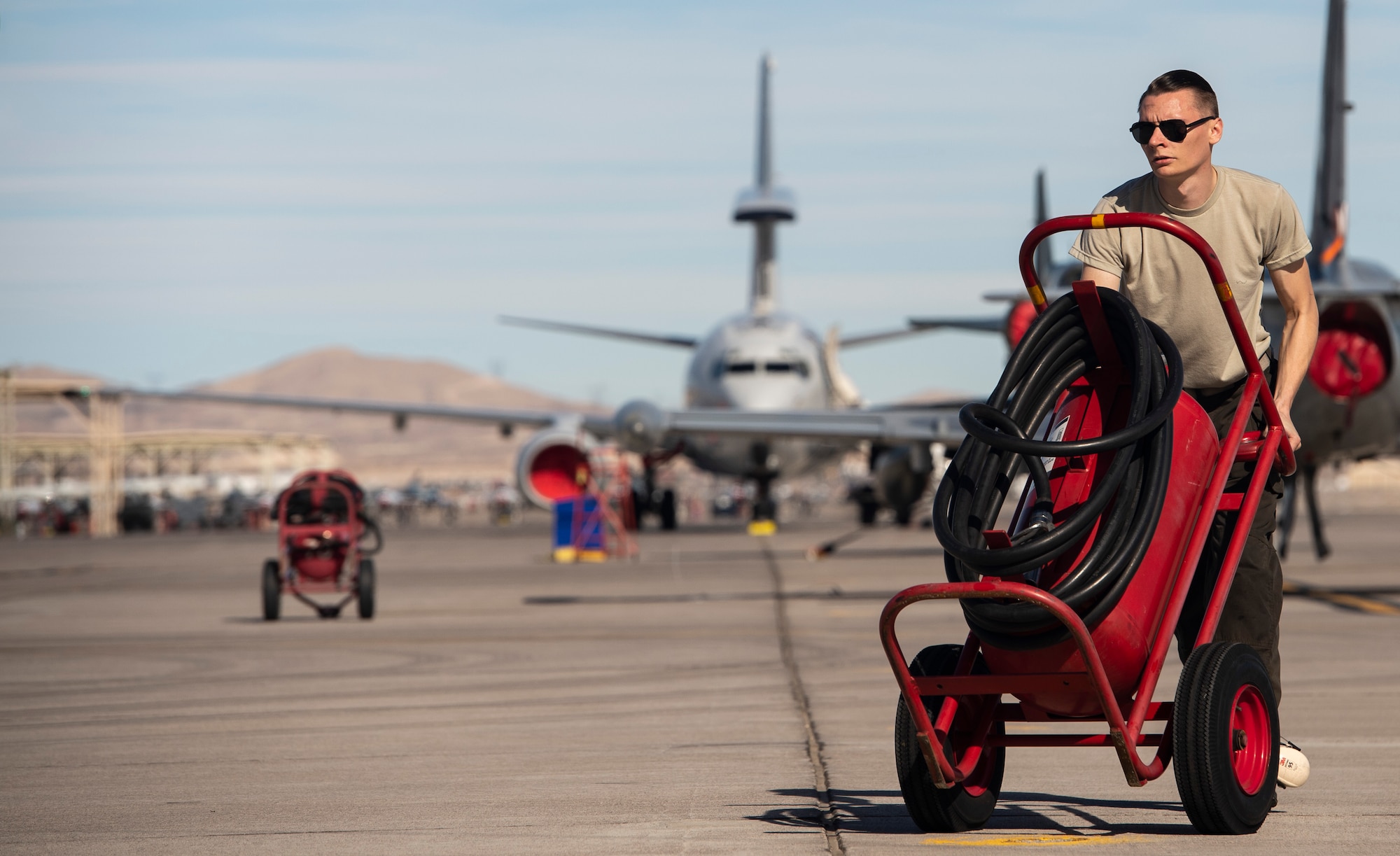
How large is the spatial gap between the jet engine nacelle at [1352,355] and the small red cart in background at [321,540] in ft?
26.0

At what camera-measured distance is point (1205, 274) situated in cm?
457

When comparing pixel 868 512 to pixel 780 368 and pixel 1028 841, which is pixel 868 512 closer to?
pixel 780 368

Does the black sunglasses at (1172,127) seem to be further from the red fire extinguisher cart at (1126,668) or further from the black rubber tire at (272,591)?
the black rubber tire at (272,591)

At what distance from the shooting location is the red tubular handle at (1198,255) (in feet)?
13.9

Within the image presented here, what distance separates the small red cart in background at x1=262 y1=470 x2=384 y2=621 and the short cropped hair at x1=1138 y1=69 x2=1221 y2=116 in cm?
975

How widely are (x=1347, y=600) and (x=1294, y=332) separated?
9788 mm

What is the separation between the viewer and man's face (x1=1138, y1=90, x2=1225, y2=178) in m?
4.45

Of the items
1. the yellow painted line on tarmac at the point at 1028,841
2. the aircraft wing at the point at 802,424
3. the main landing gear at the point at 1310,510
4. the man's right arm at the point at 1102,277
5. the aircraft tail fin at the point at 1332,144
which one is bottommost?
the yellow painted line on tarmac at the point at 1028,841

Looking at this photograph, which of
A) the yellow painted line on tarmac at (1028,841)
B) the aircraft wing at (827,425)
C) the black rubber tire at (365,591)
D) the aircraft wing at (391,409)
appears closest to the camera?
the yellow painted line on tarmac at (1028,841)

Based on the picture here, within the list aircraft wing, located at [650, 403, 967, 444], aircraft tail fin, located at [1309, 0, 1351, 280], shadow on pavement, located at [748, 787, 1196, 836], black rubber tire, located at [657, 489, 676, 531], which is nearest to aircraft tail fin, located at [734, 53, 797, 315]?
black rubber tire, located at [657, 489, 676, 531]

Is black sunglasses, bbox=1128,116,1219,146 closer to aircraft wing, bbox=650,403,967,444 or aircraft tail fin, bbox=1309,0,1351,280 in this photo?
aircraft tail fin, bbox=1309,0,1351,280

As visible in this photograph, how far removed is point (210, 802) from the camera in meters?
5.02

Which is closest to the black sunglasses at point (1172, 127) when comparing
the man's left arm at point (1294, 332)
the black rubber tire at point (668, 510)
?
the man's left arm at point (1294, 332)

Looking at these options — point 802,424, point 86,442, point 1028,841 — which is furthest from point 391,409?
point 86,442
